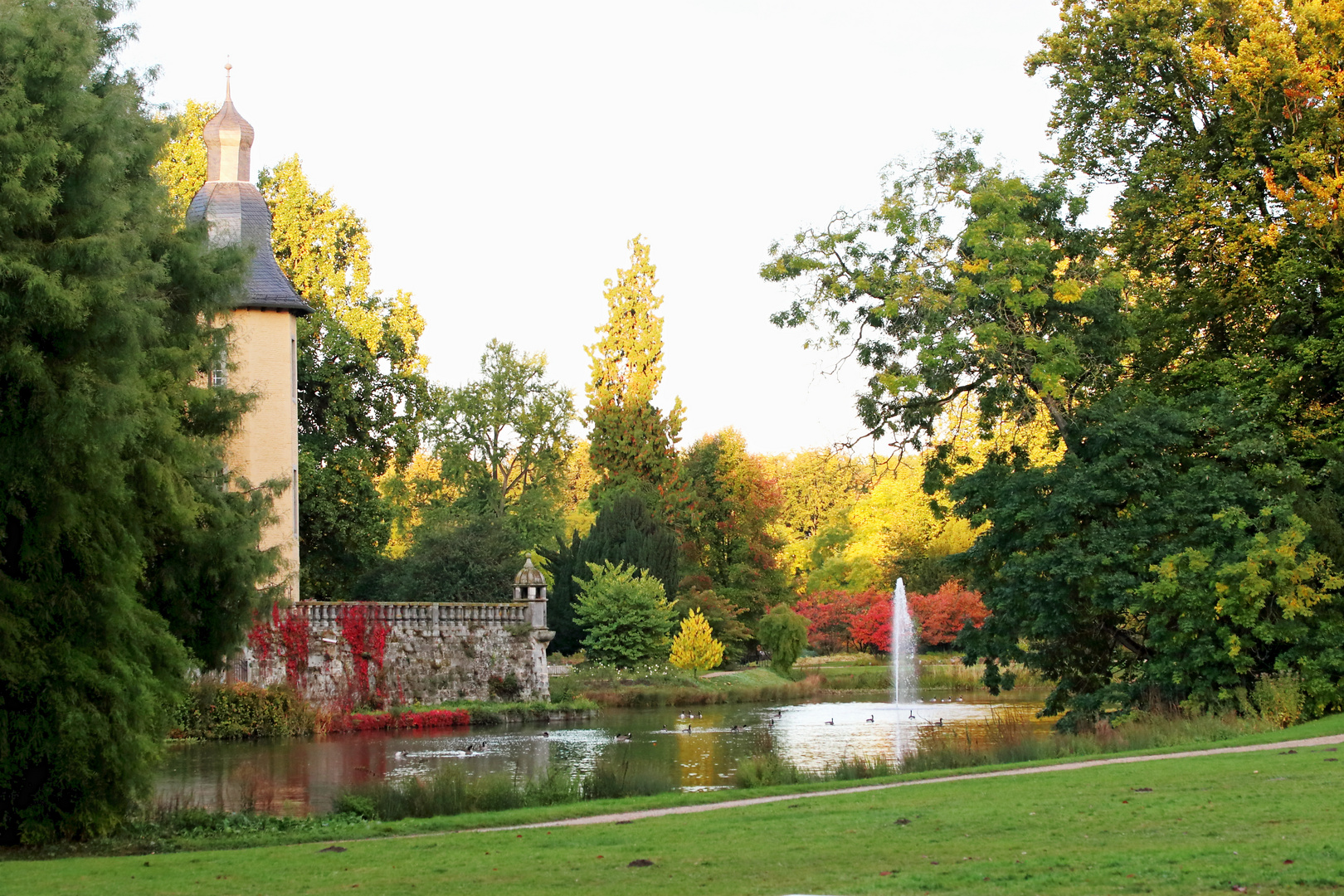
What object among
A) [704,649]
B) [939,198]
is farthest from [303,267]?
[939,198]

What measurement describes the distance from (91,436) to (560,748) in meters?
15.1

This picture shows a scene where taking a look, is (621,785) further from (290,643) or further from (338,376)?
(338,376)

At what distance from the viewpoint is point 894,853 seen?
843cm

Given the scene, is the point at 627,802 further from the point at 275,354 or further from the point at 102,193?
the point at 275,354

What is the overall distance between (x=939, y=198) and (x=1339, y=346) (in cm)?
685

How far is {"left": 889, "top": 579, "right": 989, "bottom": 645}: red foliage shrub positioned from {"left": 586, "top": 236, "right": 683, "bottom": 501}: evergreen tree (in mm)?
11347

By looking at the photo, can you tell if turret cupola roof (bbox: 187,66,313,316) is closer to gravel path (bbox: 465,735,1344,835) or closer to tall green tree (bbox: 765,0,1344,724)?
tall green tree (bbox: 765,0,1344,724)

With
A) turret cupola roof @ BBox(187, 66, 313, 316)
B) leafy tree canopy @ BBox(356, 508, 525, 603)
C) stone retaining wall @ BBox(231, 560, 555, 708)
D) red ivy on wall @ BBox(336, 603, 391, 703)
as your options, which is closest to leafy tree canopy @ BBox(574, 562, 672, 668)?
leafy tree canopy @ BBox(356, 508, 525, 603)

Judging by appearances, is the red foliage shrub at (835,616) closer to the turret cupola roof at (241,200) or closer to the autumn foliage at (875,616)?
the autumn foliage at (875,616)

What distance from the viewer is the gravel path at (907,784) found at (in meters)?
11.9

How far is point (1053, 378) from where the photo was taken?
2022 cm

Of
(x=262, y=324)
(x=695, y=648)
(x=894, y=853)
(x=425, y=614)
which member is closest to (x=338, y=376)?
(x=262, y=324)

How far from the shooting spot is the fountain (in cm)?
3847

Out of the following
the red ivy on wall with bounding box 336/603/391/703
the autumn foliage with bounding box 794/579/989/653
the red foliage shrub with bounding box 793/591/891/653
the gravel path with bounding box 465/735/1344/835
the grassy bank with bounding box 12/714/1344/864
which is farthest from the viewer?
the red foliage shrub with bounding box 793/591/891/653
